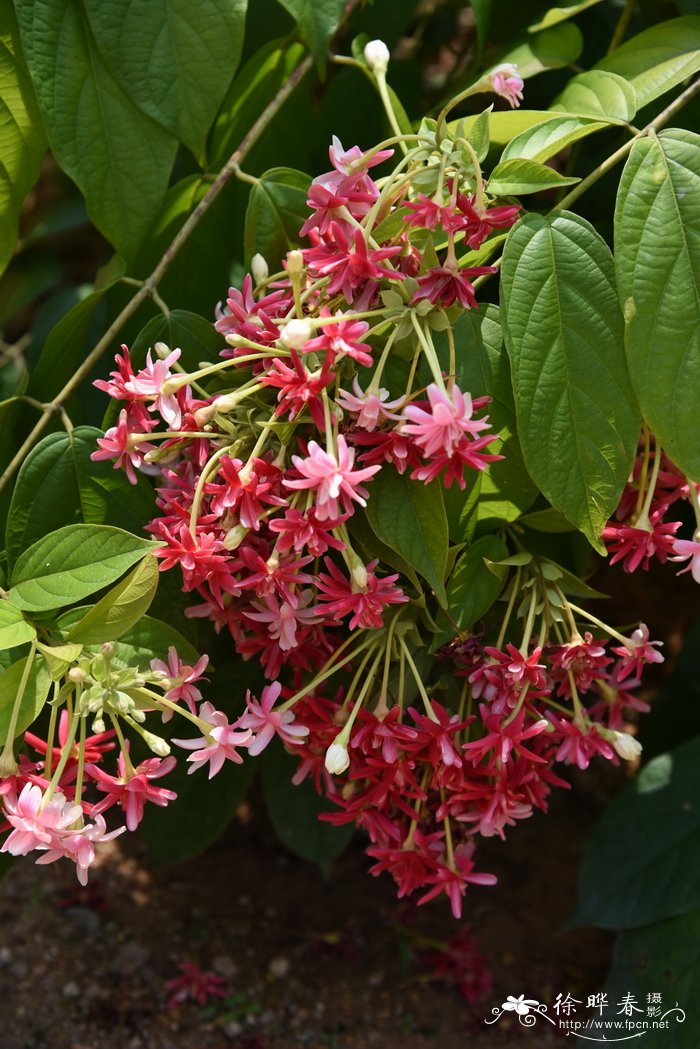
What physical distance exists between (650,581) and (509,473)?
3.48 feet

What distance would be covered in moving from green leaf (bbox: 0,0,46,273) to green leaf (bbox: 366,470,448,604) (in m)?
0.49

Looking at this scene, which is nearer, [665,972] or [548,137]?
[548,137]

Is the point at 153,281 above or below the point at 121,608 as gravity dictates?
above

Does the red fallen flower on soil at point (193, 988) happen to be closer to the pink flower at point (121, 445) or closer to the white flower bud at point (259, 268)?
the pink flower at point (121, 445)

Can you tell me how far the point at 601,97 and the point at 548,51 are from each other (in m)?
0.18

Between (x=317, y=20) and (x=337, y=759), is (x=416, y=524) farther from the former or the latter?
(x=317, y=20)

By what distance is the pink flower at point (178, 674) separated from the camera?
856 millimetres

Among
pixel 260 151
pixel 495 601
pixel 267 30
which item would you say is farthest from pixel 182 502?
pixel 267 30

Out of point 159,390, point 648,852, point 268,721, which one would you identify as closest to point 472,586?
point 268,721

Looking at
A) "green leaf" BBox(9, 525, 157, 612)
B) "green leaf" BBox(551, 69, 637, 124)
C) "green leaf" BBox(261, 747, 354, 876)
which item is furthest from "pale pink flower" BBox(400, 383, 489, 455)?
"green leaf" BBox(261, 747, 354, 876)

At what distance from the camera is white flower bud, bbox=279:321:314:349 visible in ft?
2.45

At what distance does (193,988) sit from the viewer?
1378 mm

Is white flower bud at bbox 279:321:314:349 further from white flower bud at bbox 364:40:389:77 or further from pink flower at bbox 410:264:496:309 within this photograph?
white flower bud at bbox 364:40:389:77

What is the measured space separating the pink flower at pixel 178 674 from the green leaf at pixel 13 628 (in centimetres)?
11
